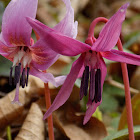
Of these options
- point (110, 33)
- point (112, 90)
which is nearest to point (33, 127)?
point (110, 33)

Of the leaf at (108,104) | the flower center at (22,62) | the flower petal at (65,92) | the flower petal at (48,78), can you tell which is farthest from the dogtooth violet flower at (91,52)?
the leaf at (108,104)

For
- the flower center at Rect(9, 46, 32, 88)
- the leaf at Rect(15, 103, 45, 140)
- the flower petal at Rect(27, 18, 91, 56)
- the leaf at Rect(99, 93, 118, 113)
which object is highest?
the flower petal at Rect(27, 18, 91, 56)

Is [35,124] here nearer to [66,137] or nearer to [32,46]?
[66,137]

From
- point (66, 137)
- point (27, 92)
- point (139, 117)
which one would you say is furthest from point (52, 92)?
point (139, 117)

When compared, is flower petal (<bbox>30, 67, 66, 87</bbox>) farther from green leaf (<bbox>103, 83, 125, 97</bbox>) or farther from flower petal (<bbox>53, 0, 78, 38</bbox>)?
green leaf (<bbox>103, 83, 125, 97</bbox>)

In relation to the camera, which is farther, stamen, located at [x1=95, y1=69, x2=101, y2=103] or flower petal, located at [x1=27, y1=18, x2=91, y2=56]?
stamen, located at [x1=95, y1=69, x2=101, y2=103]

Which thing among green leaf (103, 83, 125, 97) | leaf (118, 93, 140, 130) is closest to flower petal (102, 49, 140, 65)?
leaf (118, 93, 140, 130)
